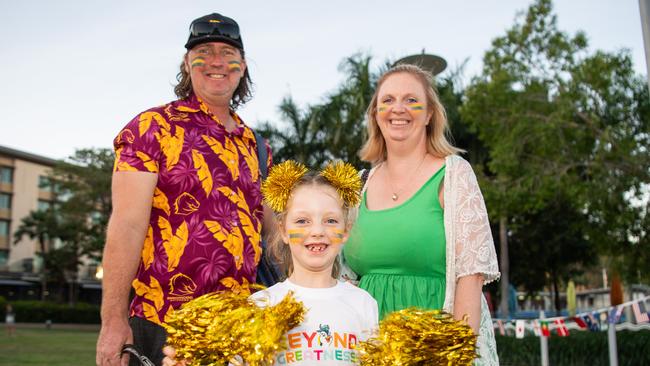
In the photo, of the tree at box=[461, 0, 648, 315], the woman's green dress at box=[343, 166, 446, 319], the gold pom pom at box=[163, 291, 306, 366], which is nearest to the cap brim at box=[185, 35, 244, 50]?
the woman's green dress at box=[343, 166, 446, 319]

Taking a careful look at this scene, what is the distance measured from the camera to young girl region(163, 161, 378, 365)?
235cm

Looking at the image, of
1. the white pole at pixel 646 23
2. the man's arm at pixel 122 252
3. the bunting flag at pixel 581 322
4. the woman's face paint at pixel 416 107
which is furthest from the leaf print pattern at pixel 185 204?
the bunting flag at pixel 581 322

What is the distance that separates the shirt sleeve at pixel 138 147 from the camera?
9.55ft

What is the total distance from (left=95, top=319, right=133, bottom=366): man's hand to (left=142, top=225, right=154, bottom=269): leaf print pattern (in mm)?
283

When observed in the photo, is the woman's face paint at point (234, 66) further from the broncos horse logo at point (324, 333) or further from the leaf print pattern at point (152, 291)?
the broncos horse logo at point (324, 333)

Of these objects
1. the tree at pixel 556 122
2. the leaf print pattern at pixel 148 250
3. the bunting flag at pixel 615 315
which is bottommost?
the bunting flag at pixel 615 315

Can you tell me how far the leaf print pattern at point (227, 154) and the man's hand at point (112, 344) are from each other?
847 millimetres

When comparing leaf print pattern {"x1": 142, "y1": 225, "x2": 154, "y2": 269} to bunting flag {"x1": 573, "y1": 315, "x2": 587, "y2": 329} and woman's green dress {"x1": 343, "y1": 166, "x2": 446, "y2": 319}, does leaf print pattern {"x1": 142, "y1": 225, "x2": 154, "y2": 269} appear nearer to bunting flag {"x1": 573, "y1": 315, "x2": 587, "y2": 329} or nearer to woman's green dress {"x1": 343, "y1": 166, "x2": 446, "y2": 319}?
woman's green dress {"x1": 343, "y1": 166, "x2": 446, "y2": 319}

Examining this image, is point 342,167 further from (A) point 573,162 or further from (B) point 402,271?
(A) point 573,162

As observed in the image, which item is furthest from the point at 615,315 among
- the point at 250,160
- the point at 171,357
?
the point at 171,357

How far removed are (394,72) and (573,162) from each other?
545 inches

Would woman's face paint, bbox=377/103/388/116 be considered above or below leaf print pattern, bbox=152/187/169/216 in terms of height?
above

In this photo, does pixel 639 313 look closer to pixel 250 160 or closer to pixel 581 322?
pixel 581 322

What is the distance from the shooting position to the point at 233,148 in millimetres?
3232
